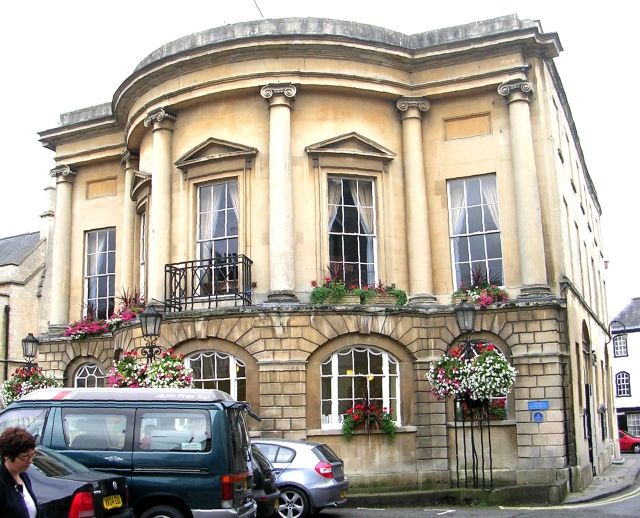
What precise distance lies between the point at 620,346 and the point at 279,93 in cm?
4307

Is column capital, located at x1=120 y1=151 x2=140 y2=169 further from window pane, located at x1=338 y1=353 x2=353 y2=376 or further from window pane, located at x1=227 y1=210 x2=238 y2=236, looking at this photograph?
window pane, located at x1=338 y1=353 x2=353 y2=376

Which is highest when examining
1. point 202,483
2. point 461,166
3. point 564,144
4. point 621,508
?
point 564,144

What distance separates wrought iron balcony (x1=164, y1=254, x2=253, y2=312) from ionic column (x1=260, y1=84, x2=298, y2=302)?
2.79 feet

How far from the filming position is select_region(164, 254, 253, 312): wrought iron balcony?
2028cm

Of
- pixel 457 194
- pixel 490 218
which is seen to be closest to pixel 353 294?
pixel 457 194

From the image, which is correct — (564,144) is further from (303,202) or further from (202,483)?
(202,483)

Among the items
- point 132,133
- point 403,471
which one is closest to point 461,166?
point 403,471

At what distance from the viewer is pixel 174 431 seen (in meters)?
11.5

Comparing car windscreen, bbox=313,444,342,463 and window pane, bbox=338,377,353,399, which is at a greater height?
window pane, bbox=338,377,353,399

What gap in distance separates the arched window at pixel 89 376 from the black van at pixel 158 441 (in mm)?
13131

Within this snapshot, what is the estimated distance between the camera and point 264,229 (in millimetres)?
20500

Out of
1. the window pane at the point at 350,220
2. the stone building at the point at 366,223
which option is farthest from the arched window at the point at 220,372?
the window pane at the point at 350,220

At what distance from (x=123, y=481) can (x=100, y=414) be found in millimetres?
1945

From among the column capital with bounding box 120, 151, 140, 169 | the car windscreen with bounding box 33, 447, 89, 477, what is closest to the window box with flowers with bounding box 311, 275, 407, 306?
the column capital with bounding box 120, 151, 140, 169
